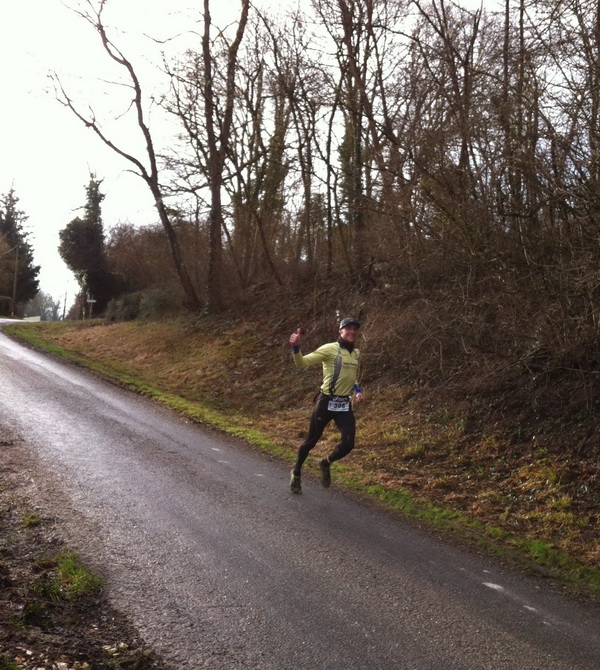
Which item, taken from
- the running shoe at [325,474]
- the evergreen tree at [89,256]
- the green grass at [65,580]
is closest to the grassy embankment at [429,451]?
the running shoe at [325,474]

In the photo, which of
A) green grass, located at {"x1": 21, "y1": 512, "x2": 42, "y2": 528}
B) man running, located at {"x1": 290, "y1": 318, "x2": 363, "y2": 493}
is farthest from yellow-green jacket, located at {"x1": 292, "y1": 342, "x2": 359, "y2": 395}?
green grass, located at {"x1": 21, "y1": 512, "x2": 42, "y2": 528}

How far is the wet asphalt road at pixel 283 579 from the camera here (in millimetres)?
4180

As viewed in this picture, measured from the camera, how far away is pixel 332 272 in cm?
2267

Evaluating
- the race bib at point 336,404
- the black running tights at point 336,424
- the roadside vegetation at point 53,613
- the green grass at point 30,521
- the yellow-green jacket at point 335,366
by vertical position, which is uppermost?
the yellow-green jacket at point 335,366

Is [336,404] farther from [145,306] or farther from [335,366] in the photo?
[145,306]

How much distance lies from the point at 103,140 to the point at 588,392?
2204 centimetres

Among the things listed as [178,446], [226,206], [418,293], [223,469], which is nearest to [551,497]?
[223,469]

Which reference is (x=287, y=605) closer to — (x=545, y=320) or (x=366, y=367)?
(x=545, y=320)

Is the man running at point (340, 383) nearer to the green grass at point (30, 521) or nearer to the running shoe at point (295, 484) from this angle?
the running shoe at point (295, 484)

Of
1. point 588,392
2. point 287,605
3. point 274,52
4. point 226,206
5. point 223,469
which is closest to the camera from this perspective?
point 287,605

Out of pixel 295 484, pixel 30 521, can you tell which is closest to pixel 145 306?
pixel 295 484

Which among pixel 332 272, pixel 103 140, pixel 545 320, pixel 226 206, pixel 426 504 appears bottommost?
pixel 426 504

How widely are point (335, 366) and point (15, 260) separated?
65622 millimetres

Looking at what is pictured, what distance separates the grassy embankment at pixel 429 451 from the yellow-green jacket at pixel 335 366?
4.96 feet
